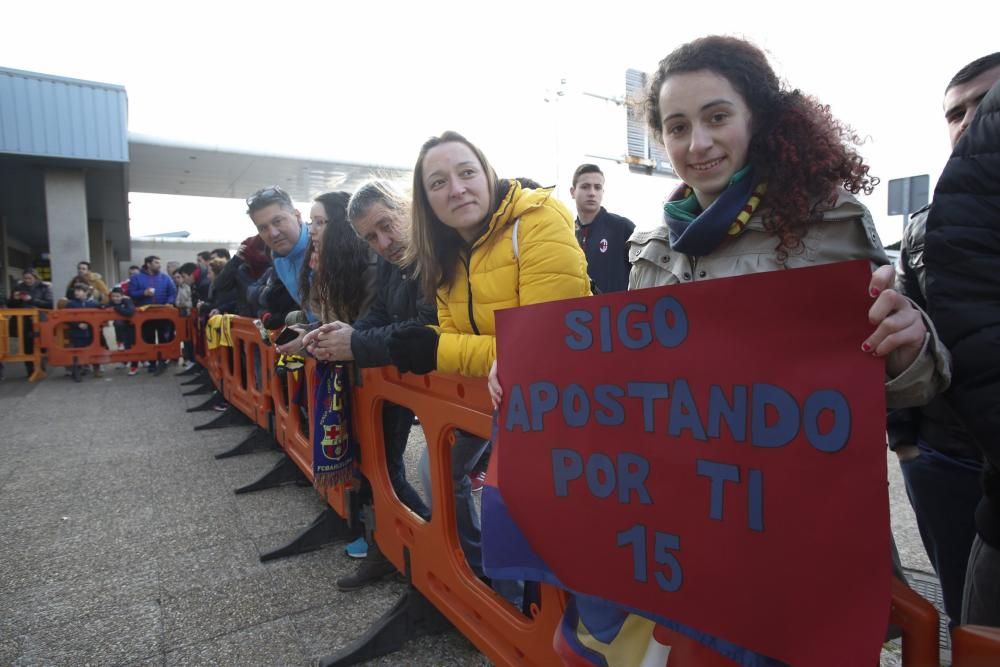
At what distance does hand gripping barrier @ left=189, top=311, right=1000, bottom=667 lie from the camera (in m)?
0.83

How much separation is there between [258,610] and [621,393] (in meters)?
2.05

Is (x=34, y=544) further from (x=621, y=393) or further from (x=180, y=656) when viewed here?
(x=621, y=393)

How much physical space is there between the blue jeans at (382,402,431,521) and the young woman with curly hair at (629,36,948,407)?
5.44 ft

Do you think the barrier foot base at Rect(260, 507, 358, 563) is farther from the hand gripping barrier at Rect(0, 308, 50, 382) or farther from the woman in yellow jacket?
the hand gripping barrier at Rect(0, 308, 50, 382)

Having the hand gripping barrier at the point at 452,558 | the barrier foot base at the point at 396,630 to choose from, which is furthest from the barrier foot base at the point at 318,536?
the barrier foot base at the point at 396,630

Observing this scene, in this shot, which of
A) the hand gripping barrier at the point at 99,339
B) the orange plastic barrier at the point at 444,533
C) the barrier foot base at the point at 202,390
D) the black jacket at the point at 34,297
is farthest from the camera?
the black jacket at the point at 34,297

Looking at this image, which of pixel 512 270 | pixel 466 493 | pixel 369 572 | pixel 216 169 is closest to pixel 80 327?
pixel 369 572

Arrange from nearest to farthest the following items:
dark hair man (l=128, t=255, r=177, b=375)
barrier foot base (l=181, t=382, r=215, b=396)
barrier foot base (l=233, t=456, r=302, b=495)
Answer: barrier foot base (l=233, t=456, r=302, b=495) → barrier foot base (l=181, t=382, r=215, b=396) → dark hair man (l=128, t=255, r=177, b=375)

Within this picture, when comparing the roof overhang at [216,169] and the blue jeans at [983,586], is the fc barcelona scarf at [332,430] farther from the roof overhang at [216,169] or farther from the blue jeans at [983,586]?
the roof overhang at [216,169]

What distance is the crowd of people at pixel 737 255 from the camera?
2.93 ft

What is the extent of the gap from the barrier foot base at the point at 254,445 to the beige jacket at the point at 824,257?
4077mm

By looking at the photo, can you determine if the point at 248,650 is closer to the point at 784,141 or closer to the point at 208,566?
the point at 208,566

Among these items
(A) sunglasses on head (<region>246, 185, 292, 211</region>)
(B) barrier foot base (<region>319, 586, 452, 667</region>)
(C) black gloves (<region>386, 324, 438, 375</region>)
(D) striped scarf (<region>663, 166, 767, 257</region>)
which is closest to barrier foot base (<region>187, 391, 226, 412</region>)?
(A) sunglasses on head (<region>246, 185, 292, 211</region>)

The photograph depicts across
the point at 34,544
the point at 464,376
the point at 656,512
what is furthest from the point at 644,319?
the point at 34,544
